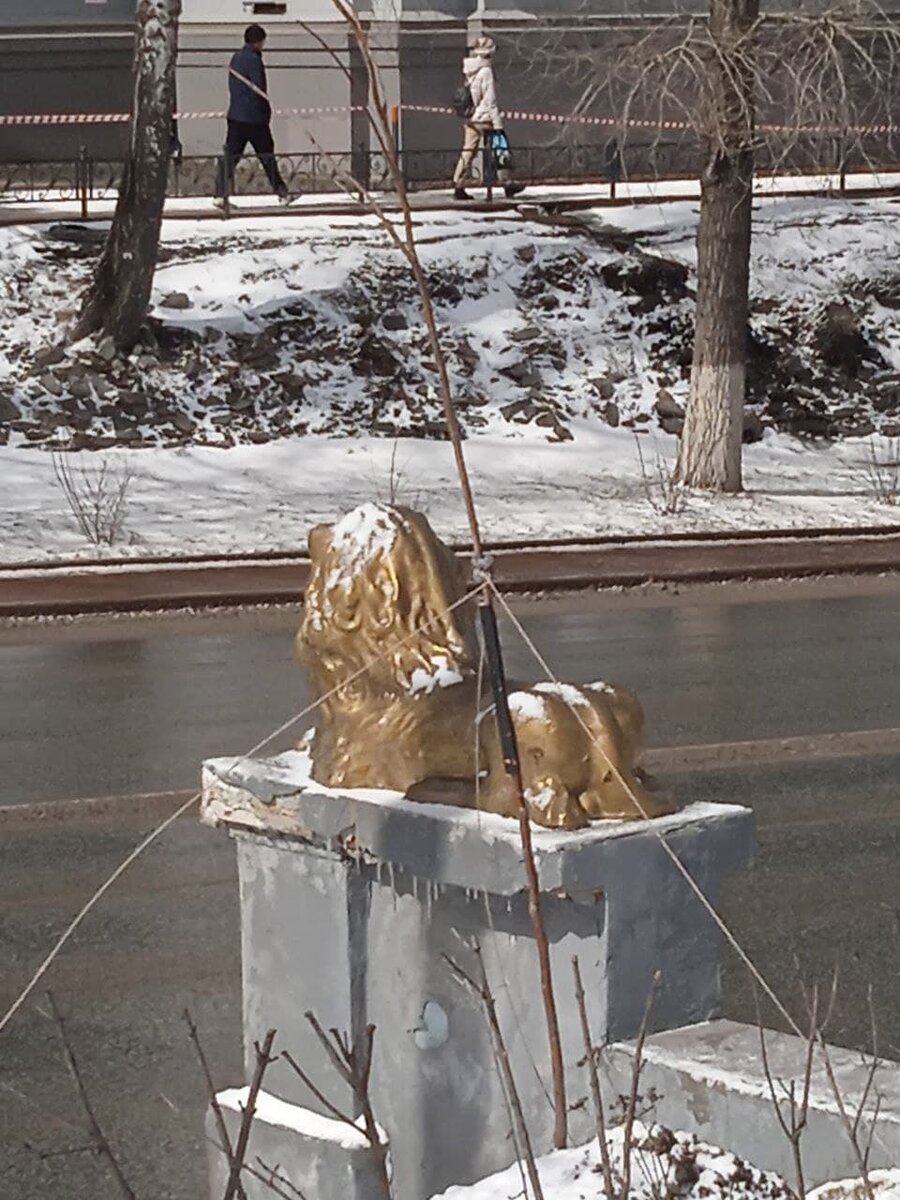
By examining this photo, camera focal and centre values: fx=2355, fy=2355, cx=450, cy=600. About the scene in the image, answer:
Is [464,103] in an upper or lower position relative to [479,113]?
upper

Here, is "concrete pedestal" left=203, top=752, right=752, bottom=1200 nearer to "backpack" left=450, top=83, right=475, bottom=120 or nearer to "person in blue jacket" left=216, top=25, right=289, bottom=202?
"person in blue jacket" left=216, top=25, right=289, bottom=202

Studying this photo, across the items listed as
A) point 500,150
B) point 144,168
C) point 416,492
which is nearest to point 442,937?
point 416,492

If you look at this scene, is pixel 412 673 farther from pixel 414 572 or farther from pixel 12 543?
pixel 12 543

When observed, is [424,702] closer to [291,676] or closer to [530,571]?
[291,676]

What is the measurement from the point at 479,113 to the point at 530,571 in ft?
47.0

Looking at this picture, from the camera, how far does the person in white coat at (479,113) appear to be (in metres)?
28.8

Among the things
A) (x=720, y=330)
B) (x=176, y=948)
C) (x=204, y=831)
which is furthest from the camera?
(x=720, y=330)

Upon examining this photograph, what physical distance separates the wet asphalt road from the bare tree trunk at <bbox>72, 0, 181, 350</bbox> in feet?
28.4

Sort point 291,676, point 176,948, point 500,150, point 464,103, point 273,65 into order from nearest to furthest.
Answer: point 176,948, point 291,676, point 500,150, point 464,103, point 273,65

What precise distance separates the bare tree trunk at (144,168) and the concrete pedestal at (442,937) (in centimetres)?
1876

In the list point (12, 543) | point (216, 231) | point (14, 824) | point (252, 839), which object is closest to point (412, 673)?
point (252, 839)

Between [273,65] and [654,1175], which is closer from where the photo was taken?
[654,1175]

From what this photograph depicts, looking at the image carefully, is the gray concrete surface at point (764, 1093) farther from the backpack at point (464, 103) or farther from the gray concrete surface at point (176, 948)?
the backpack at point (464, 103)

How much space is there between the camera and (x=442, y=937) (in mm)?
3836
